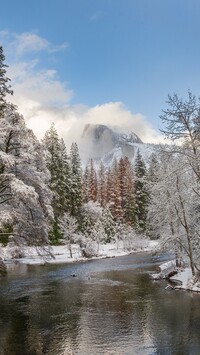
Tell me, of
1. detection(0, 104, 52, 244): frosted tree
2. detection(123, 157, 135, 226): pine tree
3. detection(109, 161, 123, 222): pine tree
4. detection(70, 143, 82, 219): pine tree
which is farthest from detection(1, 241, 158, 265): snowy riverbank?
detection(0, 104, 52, 244): frosted tree

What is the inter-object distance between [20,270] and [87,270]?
7251mm

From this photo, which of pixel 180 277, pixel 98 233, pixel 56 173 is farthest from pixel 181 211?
pixel 56 173

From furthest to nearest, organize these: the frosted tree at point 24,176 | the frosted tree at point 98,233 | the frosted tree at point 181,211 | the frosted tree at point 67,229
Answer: the frosted tree at point 98,233
the frosted tree at point 67,229
the frosted tree at point 181,211
the frosted tree at point 24,176

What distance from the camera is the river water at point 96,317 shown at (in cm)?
1505

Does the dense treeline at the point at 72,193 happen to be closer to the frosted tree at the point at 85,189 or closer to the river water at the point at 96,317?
the river water at the point at 96,317

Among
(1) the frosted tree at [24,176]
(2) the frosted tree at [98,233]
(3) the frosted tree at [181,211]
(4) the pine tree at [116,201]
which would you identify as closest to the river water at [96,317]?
(3) the frosted tree at [181,211]

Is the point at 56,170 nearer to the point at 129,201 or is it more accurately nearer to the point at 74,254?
the point at 74,254

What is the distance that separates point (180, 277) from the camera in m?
31.5

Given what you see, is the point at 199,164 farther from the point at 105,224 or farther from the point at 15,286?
the point at 105,224

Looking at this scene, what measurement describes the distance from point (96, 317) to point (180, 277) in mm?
13484

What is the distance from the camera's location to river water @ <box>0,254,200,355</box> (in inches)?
593

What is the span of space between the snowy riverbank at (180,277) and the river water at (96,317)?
Result: 3.72 feet

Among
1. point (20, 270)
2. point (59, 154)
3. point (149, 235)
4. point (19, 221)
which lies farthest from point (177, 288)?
point (149, 235)

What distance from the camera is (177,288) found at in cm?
2744
